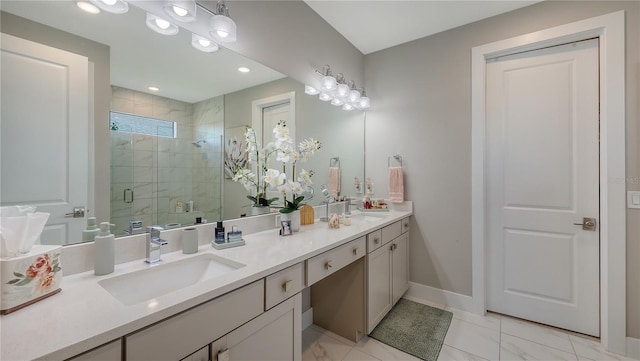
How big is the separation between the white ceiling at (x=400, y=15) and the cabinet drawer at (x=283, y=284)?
2.02 metres

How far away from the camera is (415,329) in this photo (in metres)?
1.98

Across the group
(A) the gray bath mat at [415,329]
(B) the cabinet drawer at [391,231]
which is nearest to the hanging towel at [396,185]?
(B) the cabinet drawer at [391,231]

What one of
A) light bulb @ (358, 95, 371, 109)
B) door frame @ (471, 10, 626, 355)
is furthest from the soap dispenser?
door frame @ (471, 10, 626, 355)

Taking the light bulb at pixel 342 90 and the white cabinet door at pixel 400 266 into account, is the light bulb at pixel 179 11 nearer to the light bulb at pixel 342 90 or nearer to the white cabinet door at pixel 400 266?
the light bulb at pixel 342 90

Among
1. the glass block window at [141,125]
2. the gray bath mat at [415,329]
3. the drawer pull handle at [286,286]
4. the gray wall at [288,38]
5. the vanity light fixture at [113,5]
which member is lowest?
the gray bath mat at [415,329]

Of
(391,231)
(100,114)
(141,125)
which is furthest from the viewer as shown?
(391,231)

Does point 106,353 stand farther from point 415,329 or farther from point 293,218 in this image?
point 415,329

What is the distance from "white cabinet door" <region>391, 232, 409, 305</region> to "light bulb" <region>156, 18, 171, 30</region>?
208cm

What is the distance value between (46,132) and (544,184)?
9.91 ft

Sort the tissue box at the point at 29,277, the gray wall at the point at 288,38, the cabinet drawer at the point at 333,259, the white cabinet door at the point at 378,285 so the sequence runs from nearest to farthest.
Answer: the tissue box at the point at 29,277 → the cabinet drawer at the point at 333,259 → the gray wall at the point at 288,38 → the white cabinet door at the point at 378,285

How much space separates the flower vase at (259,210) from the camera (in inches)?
65.7

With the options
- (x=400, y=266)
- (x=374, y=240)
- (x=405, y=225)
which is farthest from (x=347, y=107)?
(x=400, y=266)

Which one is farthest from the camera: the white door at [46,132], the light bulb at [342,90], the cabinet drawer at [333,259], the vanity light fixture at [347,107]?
the vanity light fixture at [347,107]

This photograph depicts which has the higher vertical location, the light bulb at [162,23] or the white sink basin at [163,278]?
the light bulb at [162,23]
